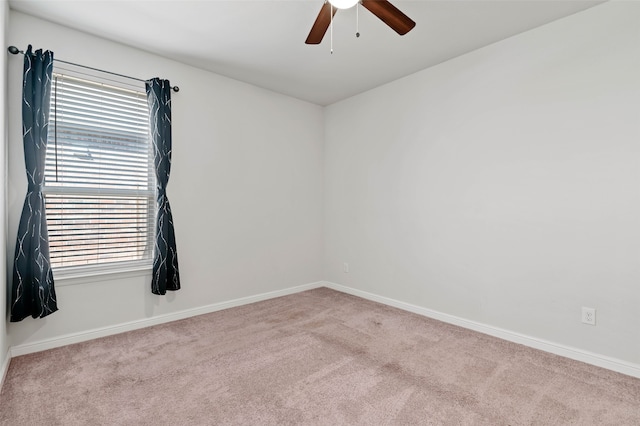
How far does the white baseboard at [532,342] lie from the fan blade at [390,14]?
255 centimetres

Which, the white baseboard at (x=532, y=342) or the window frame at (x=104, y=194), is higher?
the window frame at (x=104, y=194)

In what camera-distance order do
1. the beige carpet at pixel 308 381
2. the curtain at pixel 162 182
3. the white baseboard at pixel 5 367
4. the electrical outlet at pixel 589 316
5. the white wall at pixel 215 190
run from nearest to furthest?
the beige carpet at pixel 308 381 → the white baseboard at pixel 5 367 → the electrical outlet at pixel 589 316 → the white wall at pixel 215 190 → the curtain at pixel 162 182

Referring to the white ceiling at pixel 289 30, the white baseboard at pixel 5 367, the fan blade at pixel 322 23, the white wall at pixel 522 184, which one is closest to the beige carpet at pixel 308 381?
the white baseboard at pixel 5 367

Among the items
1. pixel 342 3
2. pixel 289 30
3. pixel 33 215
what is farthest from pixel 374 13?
pixel 33 215

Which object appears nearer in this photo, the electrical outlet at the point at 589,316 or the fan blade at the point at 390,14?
the fan blade at the point at 390,14

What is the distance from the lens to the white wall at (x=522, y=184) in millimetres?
2291

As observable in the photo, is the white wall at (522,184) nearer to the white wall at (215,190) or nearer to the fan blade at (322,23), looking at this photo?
the white wall at (215,190)

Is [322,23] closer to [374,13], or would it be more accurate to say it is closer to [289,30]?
[374,13]

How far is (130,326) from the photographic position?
297cm

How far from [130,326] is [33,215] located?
122cm

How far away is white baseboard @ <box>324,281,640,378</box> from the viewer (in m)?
2.27

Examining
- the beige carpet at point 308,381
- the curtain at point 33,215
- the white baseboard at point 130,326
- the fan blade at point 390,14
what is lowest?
the beige carpet at point 308,381

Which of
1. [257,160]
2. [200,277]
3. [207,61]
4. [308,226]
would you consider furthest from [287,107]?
[200,277]

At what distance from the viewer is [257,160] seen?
390 cm
